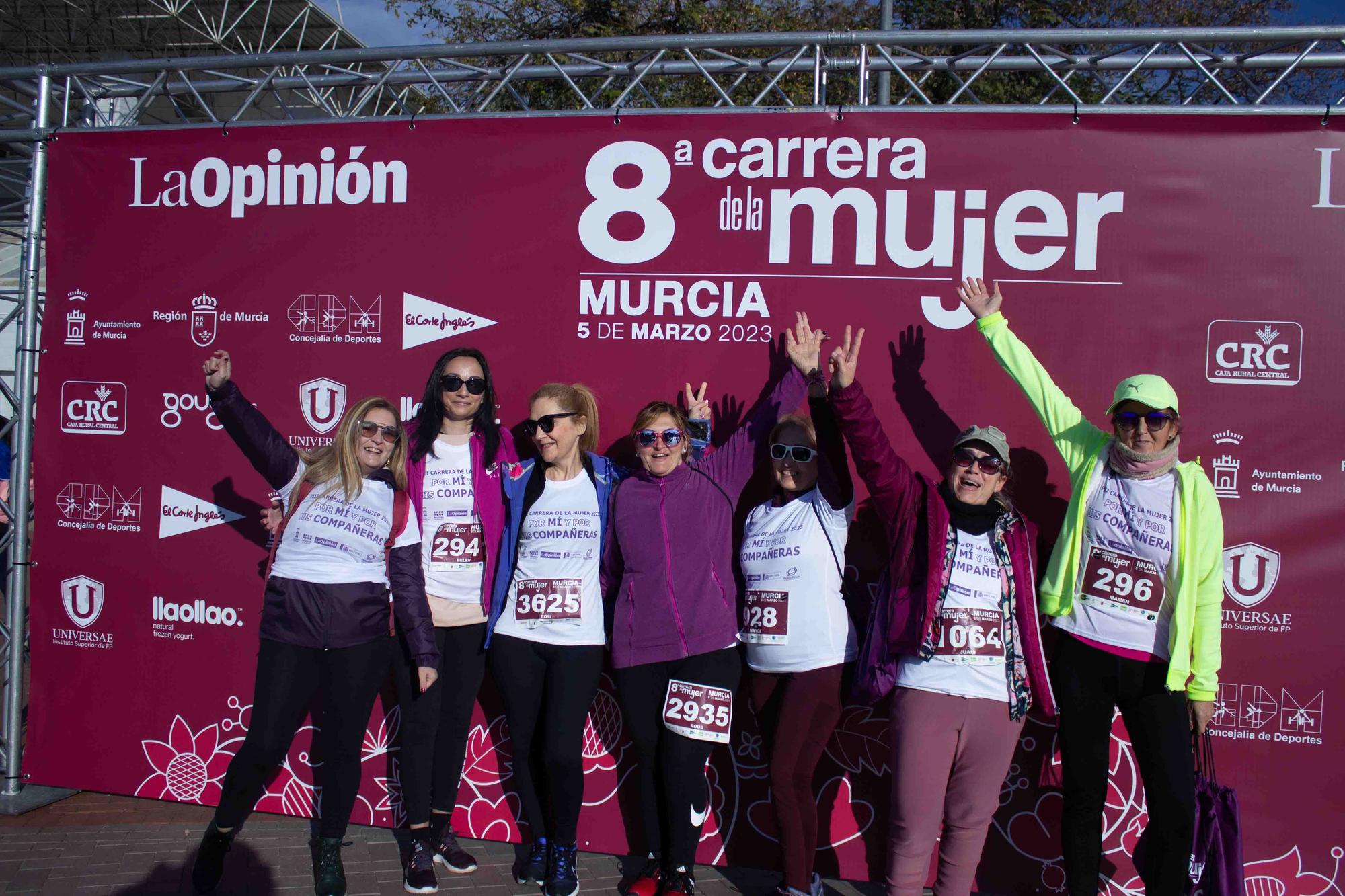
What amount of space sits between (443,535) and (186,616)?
67.5 inches

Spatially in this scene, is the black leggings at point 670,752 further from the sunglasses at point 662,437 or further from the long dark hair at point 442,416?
the long dark hair at point 442,416

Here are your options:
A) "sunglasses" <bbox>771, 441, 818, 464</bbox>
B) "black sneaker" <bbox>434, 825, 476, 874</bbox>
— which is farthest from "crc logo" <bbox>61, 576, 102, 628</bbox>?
"sunglasses" <bbox>771, 441, 818, 464</bbox>

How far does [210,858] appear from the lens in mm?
3586

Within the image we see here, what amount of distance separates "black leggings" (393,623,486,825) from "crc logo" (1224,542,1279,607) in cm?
315

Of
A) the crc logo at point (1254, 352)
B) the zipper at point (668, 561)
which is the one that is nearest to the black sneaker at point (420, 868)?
the zipper at point (668, 561)

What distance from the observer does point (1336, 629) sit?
3760mm

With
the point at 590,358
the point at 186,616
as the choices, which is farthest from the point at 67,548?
the point at 590,358

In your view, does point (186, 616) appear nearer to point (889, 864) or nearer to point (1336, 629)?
point (889, 864)

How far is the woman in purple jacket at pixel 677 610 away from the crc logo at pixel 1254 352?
5.73 feet

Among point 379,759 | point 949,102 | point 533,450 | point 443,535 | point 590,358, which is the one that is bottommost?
point 379,759

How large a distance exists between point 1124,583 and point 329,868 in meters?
3.26

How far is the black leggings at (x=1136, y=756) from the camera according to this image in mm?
3195

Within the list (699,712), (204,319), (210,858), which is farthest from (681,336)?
(210,858)

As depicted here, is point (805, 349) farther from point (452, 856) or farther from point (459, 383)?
point (452, 856)
